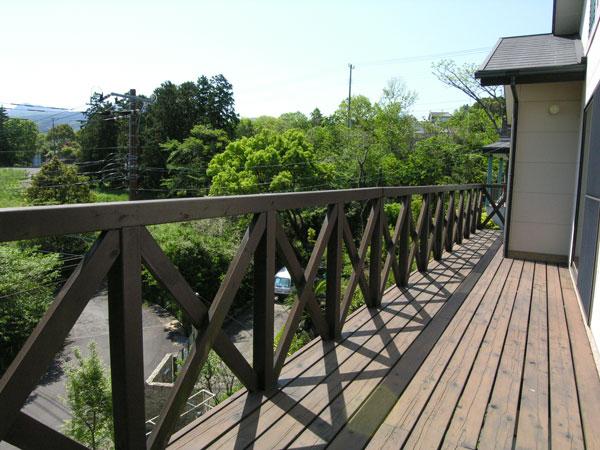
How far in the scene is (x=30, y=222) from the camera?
0.94 meters

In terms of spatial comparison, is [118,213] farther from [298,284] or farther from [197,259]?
[197,259]

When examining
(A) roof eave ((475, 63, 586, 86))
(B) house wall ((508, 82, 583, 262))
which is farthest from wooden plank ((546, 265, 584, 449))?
(A) roof eave ((475, 63, 586, 86))

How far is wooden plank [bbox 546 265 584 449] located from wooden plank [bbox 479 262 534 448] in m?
0.14

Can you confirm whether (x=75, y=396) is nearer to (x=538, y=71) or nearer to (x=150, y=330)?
(x=538, y=71)

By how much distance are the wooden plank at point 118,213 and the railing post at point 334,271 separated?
458 mm

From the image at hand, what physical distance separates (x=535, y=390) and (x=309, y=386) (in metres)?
1.08

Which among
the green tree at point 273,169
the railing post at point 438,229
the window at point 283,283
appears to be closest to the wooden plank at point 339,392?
the railing post at point 438,229

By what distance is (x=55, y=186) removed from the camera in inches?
898

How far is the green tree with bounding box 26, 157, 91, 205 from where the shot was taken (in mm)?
22844

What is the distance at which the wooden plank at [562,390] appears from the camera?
1.69 m

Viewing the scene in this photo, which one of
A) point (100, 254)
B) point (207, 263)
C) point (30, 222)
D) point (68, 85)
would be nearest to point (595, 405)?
A: point (100, 254)

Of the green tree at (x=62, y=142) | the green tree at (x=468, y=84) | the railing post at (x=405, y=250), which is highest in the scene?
the green tree at (x=468, y=84)

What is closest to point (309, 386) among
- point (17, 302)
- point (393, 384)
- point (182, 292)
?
point (393, 384)

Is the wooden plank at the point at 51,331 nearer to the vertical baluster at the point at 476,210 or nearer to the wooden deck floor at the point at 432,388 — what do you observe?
the wooden deck floor at the point at 432,388
